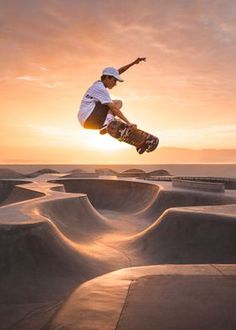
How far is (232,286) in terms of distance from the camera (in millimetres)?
5730

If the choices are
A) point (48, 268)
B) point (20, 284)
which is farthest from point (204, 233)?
point (20, 284)

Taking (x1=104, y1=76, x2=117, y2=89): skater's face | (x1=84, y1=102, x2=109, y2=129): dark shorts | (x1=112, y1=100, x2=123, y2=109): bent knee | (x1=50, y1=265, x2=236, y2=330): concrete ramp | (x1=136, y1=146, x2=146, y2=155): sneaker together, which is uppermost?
(x1=104, y1=76, x2=117, y2=89): skater's face

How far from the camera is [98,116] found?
8.22 metres

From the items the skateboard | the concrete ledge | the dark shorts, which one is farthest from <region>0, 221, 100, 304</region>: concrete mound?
the concrete ledge

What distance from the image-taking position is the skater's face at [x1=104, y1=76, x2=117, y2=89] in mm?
8078

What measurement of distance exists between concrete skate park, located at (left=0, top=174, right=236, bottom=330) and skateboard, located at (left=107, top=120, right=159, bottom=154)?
2843 millimetres

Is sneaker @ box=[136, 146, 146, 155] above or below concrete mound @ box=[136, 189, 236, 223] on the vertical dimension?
above

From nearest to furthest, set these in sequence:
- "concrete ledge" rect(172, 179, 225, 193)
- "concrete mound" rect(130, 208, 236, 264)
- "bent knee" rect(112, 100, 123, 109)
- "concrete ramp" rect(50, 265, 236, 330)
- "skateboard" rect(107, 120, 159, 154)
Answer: "concrete ramp" rect(50, 265, 236, 330)
"bent knee" rect(112, 100, 123, 109)
"skateboard" rect(107, 120, 159, 154)
"concrete mound" rect(130, 208, 236, 264)
"concrete ledge" rect(172, 179, 225, 193)

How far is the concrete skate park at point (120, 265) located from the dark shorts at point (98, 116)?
3.13 m

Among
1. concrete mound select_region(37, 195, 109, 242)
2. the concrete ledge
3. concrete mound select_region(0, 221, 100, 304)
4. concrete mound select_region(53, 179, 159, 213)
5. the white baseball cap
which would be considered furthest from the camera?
concrete mound select_region(53, 179, 159, 213)

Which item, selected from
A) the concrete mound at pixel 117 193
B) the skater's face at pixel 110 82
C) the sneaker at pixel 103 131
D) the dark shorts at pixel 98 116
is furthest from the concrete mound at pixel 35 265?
the concrete mound at pixel 117 193

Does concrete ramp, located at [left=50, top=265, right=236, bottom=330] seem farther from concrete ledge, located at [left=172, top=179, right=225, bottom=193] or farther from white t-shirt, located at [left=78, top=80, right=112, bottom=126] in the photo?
concrete ledge, located at [left=172, top=179, right=225, bottom=193]

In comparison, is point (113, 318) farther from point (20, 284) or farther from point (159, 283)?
point (20, 284)

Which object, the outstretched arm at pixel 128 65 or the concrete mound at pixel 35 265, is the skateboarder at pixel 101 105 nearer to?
the outstretched arm at pixel 128 65
